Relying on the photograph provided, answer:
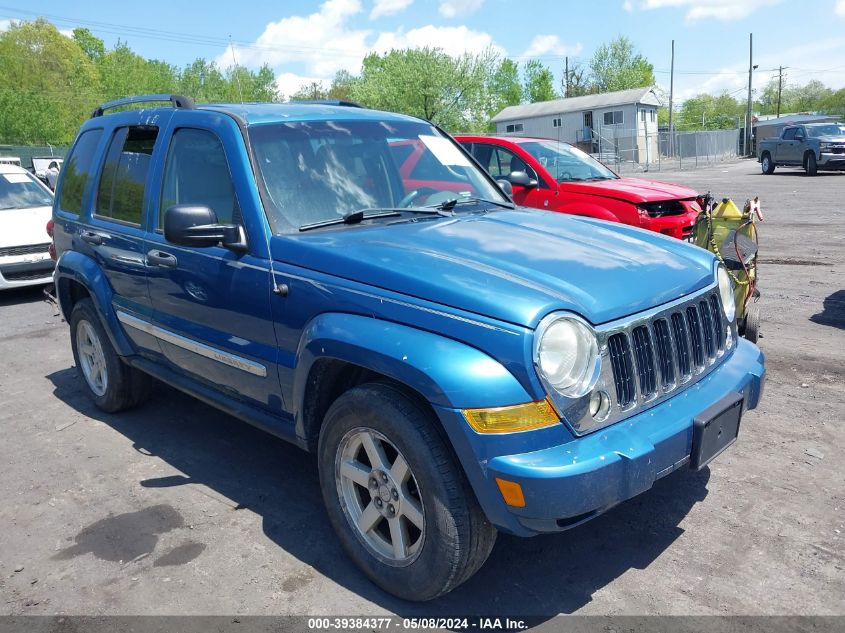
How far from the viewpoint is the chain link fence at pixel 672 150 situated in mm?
40562

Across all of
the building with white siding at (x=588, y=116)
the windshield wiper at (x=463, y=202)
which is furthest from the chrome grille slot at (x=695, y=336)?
the building with white siding at (x=588, y=116)

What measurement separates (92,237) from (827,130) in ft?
90.1

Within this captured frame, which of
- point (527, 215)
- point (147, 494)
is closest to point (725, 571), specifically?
point (527, 215)

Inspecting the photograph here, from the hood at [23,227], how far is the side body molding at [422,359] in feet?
27.2

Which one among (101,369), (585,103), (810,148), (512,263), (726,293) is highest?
(585,103)

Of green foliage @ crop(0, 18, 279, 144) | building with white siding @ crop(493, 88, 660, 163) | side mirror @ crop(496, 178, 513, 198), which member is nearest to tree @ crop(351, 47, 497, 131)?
building with white siding @ crop(493, 88, 660, 163)

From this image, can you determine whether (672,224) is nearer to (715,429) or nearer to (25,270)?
(715,429)

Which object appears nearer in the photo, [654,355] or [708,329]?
[654,355]

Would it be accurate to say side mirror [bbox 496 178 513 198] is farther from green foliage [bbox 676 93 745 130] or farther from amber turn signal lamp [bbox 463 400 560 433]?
green foliage [bbox 676 93 745 130]

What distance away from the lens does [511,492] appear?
2.56 meters

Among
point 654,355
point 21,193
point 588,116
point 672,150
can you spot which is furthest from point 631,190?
point 588,116

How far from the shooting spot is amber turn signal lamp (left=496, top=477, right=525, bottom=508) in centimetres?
255

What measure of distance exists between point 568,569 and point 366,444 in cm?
107

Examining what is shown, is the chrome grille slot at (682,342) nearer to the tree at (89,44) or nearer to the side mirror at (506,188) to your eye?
the side mirror at (506,188)
